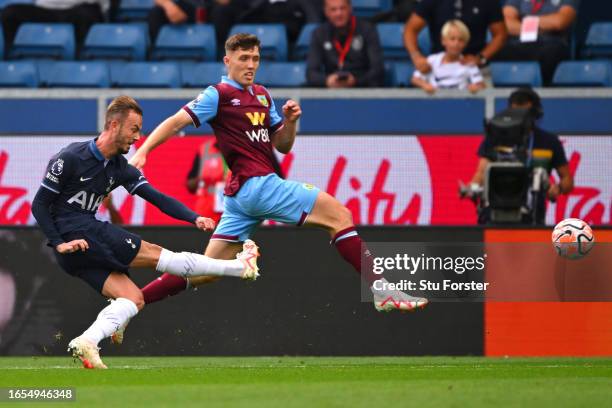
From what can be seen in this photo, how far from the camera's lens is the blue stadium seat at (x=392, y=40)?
51.4 ft

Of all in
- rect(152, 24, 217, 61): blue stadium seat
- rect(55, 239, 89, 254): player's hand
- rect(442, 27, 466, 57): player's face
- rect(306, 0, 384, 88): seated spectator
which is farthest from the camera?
rect(152, 24, 217, 61): blue stadium seat

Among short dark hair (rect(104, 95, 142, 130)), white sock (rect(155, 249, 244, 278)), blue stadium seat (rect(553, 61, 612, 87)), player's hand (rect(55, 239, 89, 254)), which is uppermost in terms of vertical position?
short dark hair (rect(104, 95, 142, 130))

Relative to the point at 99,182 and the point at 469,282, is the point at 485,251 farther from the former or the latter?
the point at 99,182

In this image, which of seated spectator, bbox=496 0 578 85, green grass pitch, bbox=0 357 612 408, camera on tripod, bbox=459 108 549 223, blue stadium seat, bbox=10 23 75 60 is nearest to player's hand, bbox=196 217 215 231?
green grass pitch, bbox=0 357 612 408

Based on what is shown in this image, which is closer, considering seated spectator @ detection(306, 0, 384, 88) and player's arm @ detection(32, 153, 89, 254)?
player's arm @ detection(32, 153, 89, 254)

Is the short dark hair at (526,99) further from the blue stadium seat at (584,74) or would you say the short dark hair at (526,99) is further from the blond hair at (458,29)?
the blue stadium seat at (584,74)

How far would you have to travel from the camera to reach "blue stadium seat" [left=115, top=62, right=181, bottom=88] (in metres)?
15.2

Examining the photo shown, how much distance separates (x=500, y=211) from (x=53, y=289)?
377cm

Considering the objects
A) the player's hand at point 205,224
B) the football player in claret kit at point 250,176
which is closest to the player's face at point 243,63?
the football player in claret kit at point 250,176

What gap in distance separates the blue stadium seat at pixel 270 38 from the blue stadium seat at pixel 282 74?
434 mm

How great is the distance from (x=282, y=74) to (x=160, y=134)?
579 cm

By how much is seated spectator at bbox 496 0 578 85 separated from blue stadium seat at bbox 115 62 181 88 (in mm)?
3561

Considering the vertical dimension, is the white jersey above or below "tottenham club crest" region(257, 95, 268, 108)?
below

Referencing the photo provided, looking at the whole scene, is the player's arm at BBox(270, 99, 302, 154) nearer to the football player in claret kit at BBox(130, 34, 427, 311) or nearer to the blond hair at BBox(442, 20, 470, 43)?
the football player in claret kit at BBox(130, 34, 427, 311)
